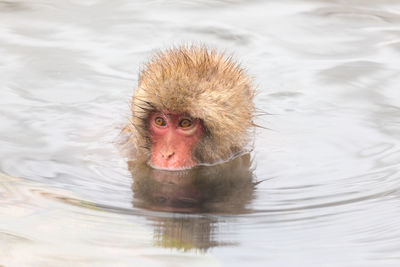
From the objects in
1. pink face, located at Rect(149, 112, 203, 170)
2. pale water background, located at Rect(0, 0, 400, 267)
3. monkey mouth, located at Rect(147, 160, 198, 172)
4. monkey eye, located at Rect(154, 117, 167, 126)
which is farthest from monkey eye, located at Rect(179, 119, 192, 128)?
pale water background, located at Rect(0, 0, 400, 267)

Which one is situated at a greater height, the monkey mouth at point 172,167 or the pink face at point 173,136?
the pink face at point 173,136

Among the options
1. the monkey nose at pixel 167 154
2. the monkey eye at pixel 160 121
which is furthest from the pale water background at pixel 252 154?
the monkey eye at pixel 160 121

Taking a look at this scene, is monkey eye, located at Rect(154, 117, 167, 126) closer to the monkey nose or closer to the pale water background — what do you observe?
the monkey nose

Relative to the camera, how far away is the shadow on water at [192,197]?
15.7ft

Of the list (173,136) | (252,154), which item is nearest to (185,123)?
(173,136)

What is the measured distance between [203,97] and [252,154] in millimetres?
984

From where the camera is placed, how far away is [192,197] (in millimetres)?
5590

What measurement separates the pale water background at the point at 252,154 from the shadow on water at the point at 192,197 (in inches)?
0.8

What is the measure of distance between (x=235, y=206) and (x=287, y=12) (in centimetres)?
447

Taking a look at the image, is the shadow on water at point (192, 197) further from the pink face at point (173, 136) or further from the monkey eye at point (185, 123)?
the monkey eye at point (185, 123)

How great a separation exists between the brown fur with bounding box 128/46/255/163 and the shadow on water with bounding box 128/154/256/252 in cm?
20

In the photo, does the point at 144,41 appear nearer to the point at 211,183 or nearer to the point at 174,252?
the point at 211,183

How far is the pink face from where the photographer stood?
5.94 metres

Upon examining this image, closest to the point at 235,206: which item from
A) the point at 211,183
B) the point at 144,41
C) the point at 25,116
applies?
the point at 211,183
